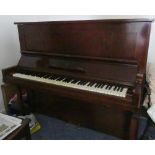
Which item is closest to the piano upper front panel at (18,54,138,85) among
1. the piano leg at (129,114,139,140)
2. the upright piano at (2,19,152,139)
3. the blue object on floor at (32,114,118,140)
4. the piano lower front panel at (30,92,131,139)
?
the upright piano at (2,19,152,139)

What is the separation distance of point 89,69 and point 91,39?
303 millimetres

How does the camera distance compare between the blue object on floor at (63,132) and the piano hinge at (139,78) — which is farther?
the blue object on floor at (63,132)

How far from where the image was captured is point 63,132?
80.0 inches

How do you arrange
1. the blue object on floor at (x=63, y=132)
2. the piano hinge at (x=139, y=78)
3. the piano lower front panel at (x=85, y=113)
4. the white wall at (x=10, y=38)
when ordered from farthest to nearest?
the white wall at (x=10, y=38), the blue object on floor at (x=63, y=132), the piano lower front panel at (x=85, y=113), the piano hinge at (x=139, y=78)

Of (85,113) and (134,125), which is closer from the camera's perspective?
(134,125)

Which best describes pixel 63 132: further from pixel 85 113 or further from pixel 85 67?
pixel 85 67

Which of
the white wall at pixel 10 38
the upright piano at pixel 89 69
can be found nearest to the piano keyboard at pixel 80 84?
the upright piano at pixel 89 69

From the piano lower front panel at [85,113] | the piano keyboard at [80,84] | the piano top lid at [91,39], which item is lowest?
the piano lower front panel at [85,113]

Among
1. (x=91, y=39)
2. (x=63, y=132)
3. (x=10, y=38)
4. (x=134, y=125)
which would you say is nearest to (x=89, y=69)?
(x=91, y=39)

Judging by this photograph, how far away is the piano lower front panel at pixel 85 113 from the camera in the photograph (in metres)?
1.82

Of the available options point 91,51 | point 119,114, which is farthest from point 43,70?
point 119,114

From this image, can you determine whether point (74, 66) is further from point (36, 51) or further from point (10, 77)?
point (10, 77)

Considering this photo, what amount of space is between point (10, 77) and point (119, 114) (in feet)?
4.32

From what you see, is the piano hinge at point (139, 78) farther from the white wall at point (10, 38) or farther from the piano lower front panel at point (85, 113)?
the white wall at point (10, 38)
